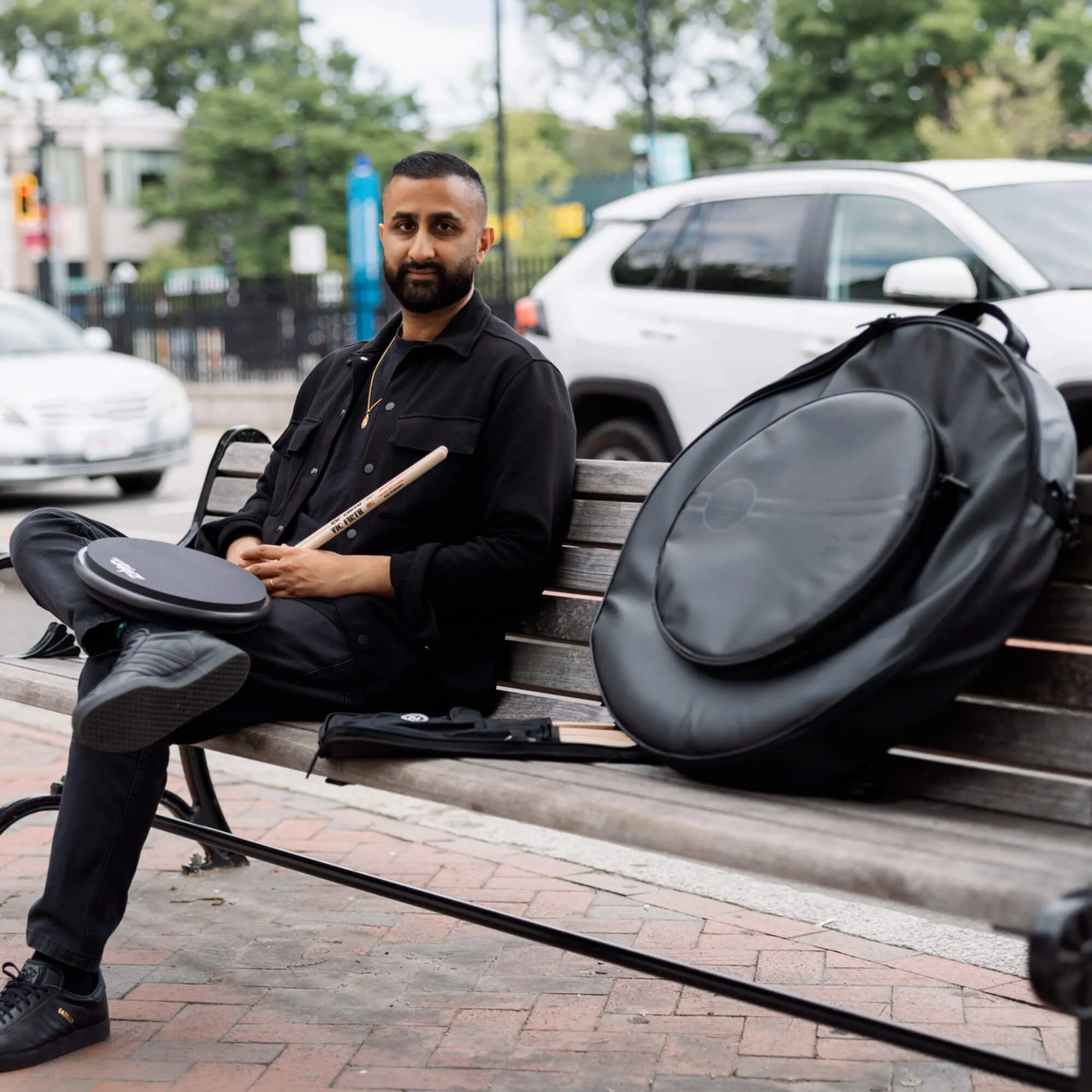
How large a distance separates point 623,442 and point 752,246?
3.60ft

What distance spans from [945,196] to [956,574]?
4.92 metres

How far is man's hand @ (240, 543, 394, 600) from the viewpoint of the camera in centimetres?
313

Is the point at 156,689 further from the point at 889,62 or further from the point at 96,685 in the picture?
the point at 889,62

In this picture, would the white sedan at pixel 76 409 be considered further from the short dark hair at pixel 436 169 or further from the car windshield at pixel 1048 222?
the short dark hair at pixel 436 169

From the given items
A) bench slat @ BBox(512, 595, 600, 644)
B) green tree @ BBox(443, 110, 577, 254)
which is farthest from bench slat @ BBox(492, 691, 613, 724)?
green tree @ BBox(443, 110, 577, 254)

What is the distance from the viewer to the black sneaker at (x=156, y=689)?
2.64 meters

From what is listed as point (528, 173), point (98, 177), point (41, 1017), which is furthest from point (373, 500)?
point (98, 177)

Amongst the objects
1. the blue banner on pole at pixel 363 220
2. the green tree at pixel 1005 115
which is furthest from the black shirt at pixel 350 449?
the green tree at pixel 1005 115

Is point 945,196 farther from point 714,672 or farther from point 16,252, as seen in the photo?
point 16,252

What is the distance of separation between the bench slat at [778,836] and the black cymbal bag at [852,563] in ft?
0.39

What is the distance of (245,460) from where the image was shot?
423 centimetres

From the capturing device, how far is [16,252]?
6875 cm

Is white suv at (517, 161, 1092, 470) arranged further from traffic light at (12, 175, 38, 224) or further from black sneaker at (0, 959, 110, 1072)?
traffic light at (12, 175, 38, 224)

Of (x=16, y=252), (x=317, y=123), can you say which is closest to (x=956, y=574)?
(x=317, y=123)
